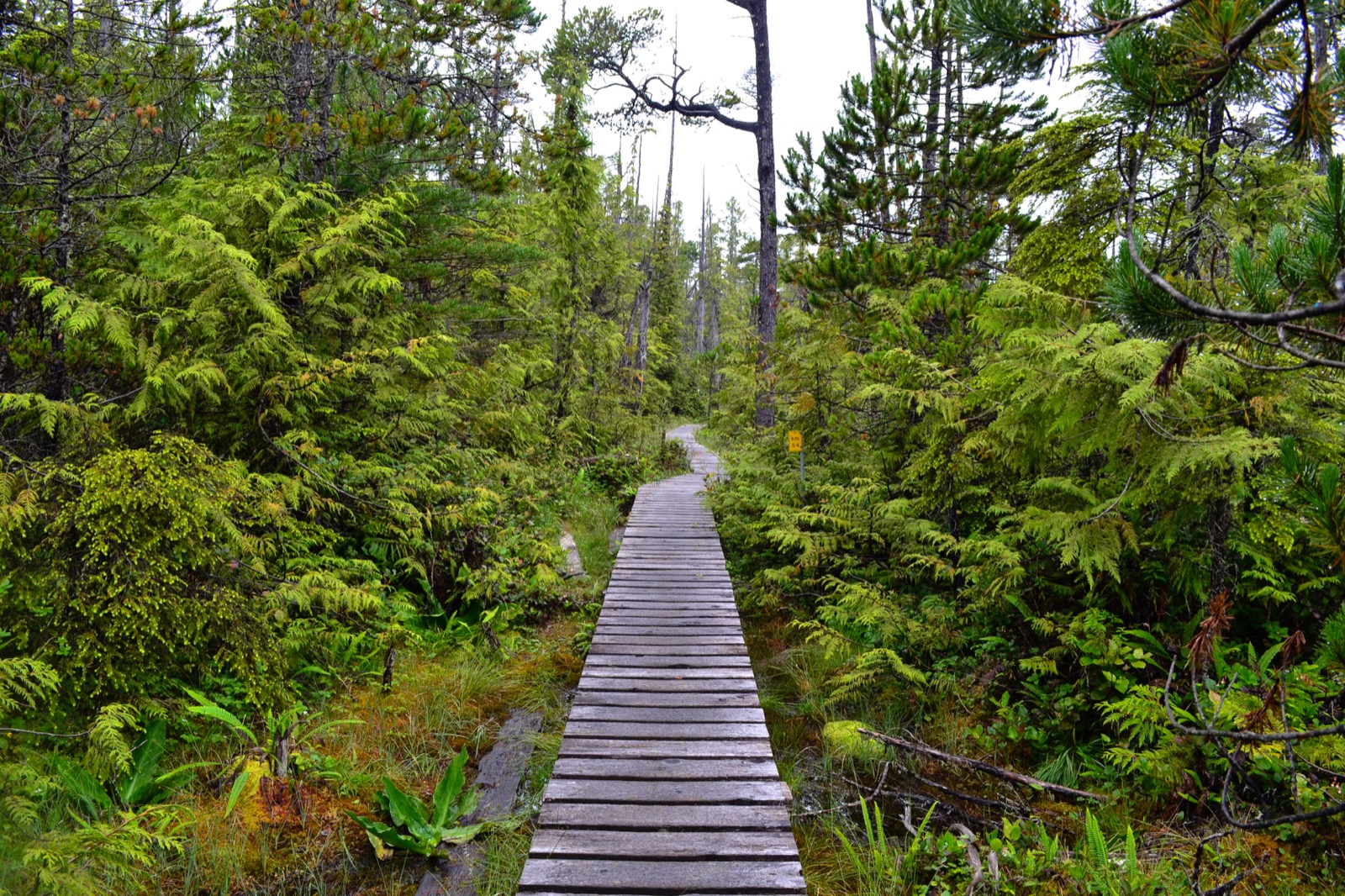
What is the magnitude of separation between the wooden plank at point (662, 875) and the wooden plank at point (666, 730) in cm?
109

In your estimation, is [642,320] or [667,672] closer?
[667,672]

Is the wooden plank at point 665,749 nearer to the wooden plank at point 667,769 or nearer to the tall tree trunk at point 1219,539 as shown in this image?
the wooden plank at point 667,769

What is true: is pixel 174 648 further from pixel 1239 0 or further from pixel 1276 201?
pixel 1276 201

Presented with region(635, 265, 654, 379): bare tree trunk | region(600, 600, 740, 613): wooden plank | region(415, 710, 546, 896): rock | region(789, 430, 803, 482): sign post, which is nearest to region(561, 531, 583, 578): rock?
region(600, 600, 740, 613): wooden plank

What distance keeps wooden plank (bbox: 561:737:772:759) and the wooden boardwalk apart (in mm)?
10

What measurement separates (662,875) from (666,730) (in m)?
1.25

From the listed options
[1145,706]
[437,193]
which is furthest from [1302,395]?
[437,193]

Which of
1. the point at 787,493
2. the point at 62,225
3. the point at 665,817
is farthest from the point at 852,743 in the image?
the point at 62,225

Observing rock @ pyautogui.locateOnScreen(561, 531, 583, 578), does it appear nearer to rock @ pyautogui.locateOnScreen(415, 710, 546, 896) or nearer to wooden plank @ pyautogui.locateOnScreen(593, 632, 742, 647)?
wooden plank @ pyautogui.locateOnScreen(593, 632, 742, 647)

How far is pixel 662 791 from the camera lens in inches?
139

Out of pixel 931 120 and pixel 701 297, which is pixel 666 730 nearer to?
pixel 931 120

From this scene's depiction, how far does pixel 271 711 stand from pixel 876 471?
6.16 metres

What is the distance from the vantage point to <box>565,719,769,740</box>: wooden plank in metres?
4.10

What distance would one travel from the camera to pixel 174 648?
3.77m
